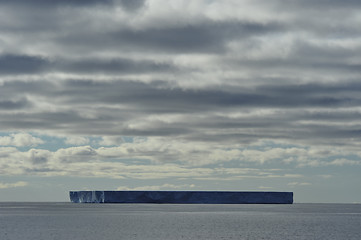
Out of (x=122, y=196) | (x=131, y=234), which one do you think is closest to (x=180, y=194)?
(x=122, y=196)

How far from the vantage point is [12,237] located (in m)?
56.9

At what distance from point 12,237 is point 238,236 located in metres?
20.4

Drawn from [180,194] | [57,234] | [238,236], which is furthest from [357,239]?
[180,194]

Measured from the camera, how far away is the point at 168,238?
56.1 m

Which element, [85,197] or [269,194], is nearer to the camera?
[85,197]

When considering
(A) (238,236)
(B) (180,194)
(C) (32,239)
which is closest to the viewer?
(C) (32,239)

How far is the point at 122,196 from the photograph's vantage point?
164 meters

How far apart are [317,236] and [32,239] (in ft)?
85.7

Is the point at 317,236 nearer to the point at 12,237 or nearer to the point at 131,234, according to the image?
the point at 131,234

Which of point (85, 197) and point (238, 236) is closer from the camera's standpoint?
point (238, 236)

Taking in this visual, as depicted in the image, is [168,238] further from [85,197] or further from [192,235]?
[85,197]

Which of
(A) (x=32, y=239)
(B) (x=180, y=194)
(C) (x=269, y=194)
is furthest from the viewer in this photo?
(C) (x=269, y=194)

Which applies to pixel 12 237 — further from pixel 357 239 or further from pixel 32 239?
pixel 357 239

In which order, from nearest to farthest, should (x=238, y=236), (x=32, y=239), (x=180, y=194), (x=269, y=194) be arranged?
(x=32, y=239) → (x=238, y=236) → (x=180, y=194) → (x=269, y=194)
